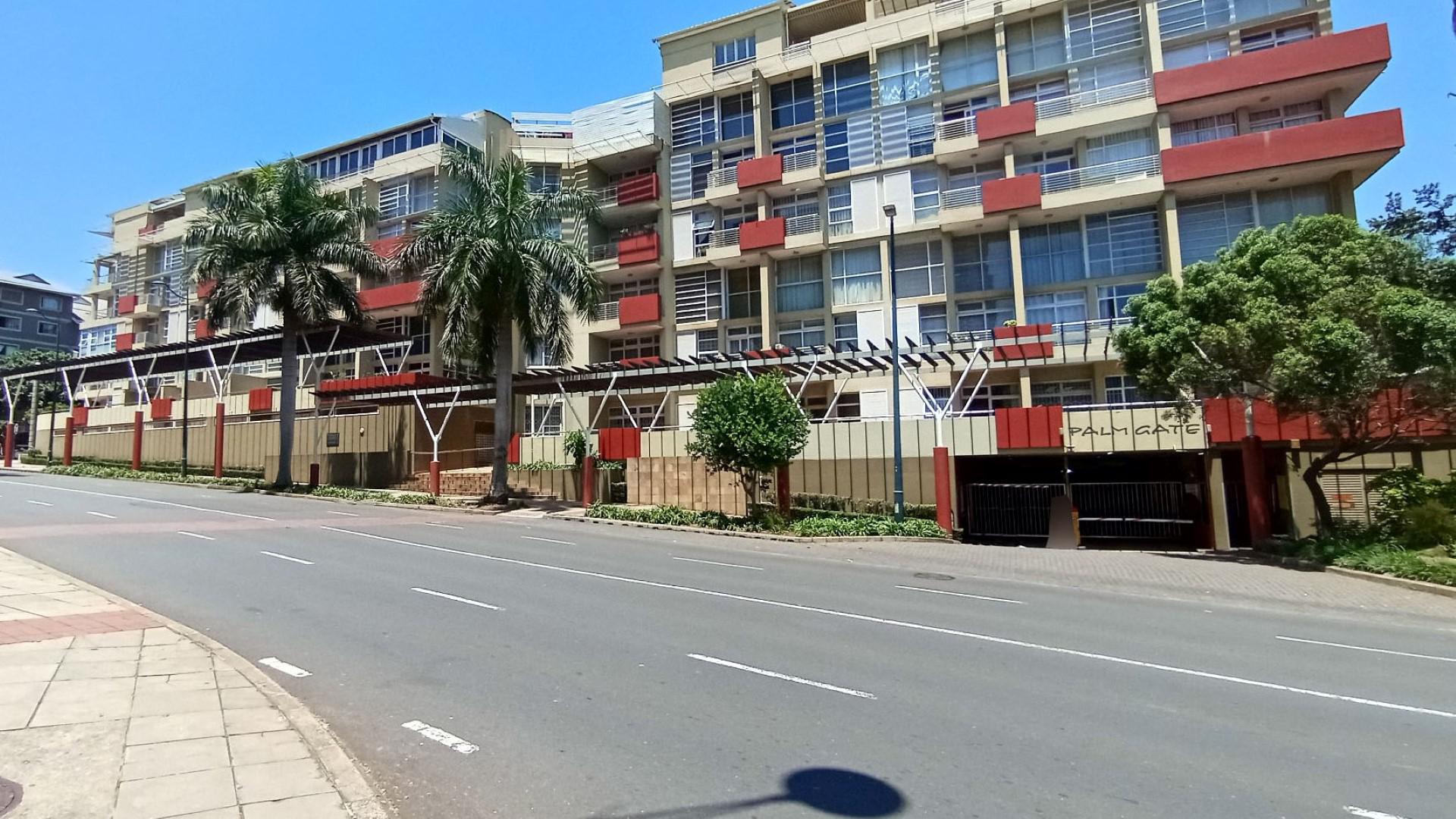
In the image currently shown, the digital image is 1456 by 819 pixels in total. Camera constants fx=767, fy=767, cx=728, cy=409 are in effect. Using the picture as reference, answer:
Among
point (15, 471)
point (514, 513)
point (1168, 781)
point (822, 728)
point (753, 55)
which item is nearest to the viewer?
point (1168, 781)

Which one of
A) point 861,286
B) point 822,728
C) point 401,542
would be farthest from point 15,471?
point 822,728

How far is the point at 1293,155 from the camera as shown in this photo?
27641 mm

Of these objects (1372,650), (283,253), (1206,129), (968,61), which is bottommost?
(1372,650)

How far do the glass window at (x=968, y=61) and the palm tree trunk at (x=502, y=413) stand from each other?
75.5ft

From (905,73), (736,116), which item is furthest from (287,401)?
(905,73)

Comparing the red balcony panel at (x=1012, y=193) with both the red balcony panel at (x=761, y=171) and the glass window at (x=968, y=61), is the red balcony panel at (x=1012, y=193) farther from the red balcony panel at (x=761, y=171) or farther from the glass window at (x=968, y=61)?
the red balcony panel at (x=761, y=171)

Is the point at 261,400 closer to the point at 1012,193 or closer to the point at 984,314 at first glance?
the point at 984,314

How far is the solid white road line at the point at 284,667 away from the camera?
7129 mm

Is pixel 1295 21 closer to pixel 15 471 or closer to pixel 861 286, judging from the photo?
pixel 861 286

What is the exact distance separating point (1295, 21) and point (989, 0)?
1167cm

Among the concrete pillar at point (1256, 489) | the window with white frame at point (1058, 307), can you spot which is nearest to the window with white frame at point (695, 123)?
the window with white frame at point (1058, 307)

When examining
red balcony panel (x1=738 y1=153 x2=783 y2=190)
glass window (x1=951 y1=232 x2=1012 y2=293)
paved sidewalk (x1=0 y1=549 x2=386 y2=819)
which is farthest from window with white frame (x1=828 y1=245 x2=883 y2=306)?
paved sidewalk (x1=0 y1=549 x2=386 y2=819)

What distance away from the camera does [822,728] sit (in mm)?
5828

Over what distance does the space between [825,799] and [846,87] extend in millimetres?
37824
